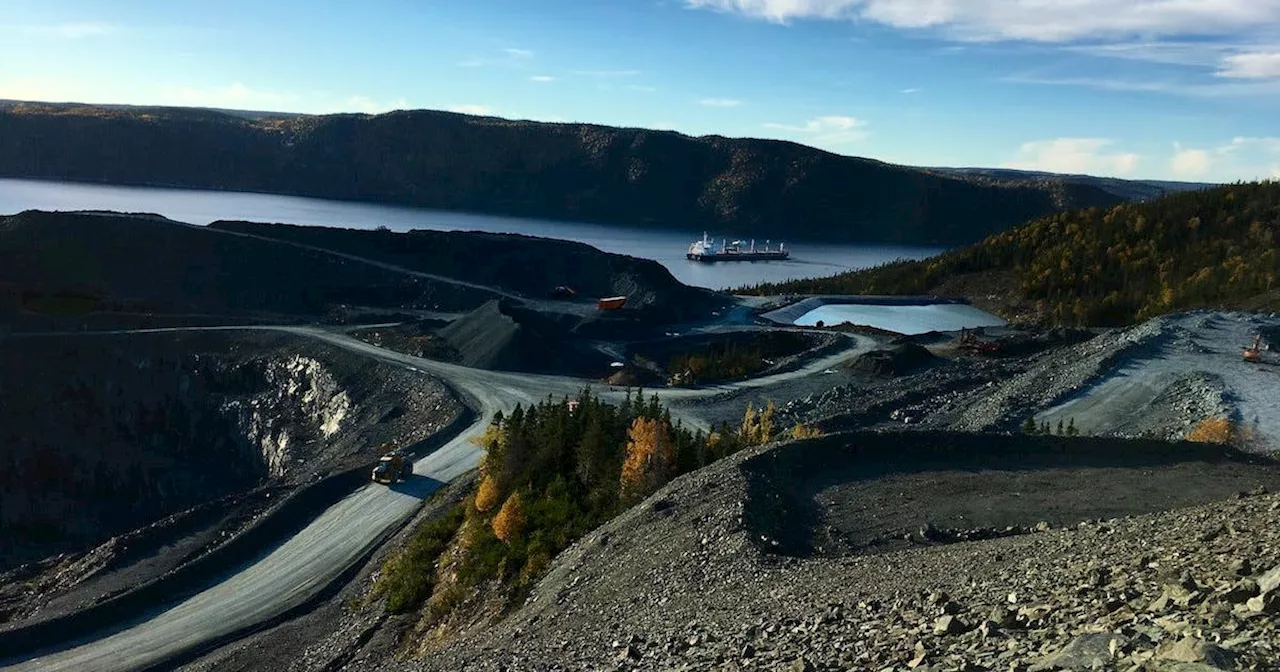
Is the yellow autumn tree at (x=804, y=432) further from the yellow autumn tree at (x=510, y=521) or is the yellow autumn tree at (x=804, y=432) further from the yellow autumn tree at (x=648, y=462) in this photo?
the yellow autumn tree at (x=510, y=521)

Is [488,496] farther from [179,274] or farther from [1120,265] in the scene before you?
[1120,265]

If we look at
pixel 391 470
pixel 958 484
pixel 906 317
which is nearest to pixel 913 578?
pixel 958 484

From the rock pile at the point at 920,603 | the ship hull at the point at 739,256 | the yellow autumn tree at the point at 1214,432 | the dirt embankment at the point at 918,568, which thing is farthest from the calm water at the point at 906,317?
the ship hull at the point at 739,256

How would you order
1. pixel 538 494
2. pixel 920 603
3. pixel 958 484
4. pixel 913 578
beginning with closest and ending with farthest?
pixel 920 603 < pixel 913 578 < pixel 958 484 < pixel 538 494

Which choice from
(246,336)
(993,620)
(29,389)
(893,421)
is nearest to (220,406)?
(246,336)

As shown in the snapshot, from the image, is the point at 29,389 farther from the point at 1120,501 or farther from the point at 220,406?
the point at 1120,501

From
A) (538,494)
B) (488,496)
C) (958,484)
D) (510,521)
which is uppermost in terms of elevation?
(958,484)

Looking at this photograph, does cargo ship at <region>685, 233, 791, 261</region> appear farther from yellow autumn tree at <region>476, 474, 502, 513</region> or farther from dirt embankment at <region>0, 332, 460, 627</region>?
yellow autumn tree at <region>476, 474, 502, 513</region>
